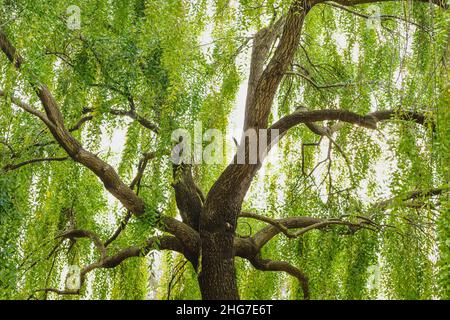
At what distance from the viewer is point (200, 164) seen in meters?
4.49

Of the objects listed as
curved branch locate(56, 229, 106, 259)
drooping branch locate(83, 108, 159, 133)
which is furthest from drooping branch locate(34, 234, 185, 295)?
drooping branch locate(83, 108, 159, 133)

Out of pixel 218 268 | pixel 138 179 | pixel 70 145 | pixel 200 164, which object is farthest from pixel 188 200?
pixel 70 145

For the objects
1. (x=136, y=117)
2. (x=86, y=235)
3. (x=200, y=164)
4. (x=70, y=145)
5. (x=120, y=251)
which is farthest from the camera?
(x=200, y=164)

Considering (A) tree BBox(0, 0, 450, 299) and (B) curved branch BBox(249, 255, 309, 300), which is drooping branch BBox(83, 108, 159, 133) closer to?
(A) tree BBox(0, 0, 450, 299)

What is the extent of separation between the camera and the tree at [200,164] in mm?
3760

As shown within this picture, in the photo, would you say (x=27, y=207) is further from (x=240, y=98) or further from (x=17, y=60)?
(x=240, y=98)

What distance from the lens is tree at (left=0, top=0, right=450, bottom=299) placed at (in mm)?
3760

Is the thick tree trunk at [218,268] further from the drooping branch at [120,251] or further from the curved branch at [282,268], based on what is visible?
the curved branch at [282,268]

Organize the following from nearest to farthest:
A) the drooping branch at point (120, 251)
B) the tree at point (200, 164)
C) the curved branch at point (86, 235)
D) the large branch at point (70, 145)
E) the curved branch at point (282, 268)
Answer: the large branch at point (70, 145)
the tree at point (200, 164)
the drooping branch at point (120, 251)
the curved branch at point (86, 235)
the curved branch at point (282, 268)

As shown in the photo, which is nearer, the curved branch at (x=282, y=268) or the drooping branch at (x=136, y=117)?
the drooping branch at (x=136, y=117)

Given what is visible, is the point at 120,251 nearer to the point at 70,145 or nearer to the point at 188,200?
the point at 188,200

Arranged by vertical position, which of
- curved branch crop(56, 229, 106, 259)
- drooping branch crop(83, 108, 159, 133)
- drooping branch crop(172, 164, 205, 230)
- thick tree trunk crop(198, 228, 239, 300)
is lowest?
A: thick tree trunk crop(198, 228, 239, 300)

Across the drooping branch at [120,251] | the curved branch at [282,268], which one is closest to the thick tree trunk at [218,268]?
the drooping branch at [120,251]
